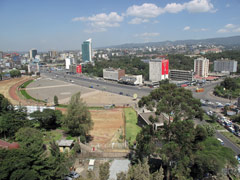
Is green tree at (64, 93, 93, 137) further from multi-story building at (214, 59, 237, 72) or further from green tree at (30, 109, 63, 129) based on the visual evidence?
multi-story building at (214, 59, 237, 72)

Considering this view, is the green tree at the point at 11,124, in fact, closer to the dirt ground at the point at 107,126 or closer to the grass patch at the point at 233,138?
the dirt ground at the point at 107,126

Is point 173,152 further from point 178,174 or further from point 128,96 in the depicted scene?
point 128,96

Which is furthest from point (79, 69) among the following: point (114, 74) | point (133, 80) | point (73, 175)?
point (73, 175)

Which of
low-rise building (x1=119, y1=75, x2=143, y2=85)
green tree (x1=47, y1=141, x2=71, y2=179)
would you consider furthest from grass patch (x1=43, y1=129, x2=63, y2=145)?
low-rise building (x1=119, y1=75, x2=143, y2=85)

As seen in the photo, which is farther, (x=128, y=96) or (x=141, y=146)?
(x=128, y=96)

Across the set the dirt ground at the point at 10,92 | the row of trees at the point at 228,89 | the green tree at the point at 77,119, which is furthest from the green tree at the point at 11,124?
the row of trees at the point at 228,89

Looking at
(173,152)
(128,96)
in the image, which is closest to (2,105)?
(173,152)
